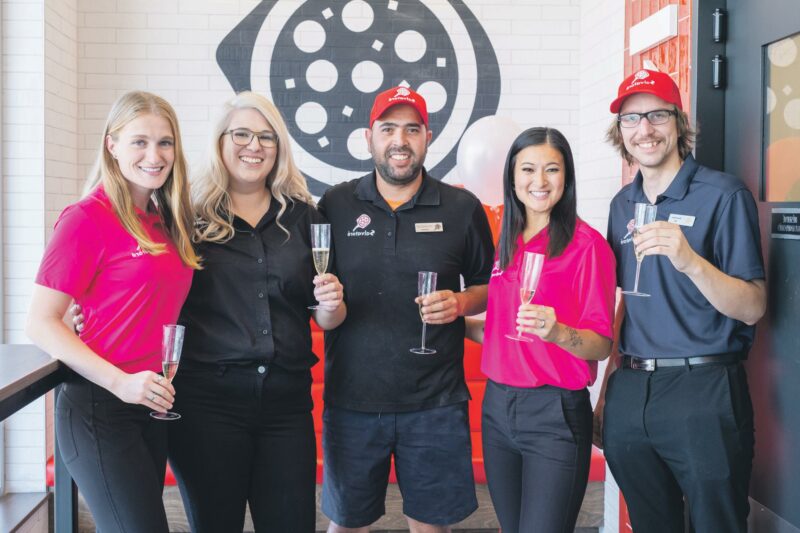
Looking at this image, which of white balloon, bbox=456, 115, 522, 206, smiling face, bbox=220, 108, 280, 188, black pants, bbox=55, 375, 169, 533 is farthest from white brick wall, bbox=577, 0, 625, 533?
black pants, bbox=55, 375, 169, 533

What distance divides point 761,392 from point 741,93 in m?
1.04

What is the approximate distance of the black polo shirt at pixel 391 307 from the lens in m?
2.57

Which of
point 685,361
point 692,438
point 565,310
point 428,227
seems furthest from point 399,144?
point 692,438

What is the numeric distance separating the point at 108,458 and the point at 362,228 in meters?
1.08

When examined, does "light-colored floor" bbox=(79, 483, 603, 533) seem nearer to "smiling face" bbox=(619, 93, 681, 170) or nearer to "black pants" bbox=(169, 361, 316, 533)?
"black pants" bbox=(169, 361, 316, 533)

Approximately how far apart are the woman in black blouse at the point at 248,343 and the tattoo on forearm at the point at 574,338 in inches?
27.2

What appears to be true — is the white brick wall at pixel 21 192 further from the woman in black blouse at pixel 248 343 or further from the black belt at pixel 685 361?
the black belt at pixel 685 361

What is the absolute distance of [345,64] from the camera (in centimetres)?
516

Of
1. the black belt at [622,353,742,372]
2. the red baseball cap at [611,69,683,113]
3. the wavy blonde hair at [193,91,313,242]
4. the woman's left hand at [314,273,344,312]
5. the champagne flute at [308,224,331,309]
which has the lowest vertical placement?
the black belt at [622,353,742,372]

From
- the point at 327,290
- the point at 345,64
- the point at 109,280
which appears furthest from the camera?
the point at 345,64

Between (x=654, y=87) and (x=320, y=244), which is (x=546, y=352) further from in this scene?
(x=654, y=87)

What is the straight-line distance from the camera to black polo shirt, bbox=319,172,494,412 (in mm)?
2570

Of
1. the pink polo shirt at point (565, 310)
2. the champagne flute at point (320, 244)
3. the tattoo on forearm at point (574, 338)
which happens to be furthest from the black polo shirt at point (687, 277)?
the champagne flute at point (320, 244)

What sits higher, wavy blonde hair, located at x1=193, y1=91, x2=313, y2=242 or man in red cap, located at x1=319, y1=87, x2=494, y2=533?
wavy blonde hair, located at x1=193, y1=91, x2=313, y2=242
